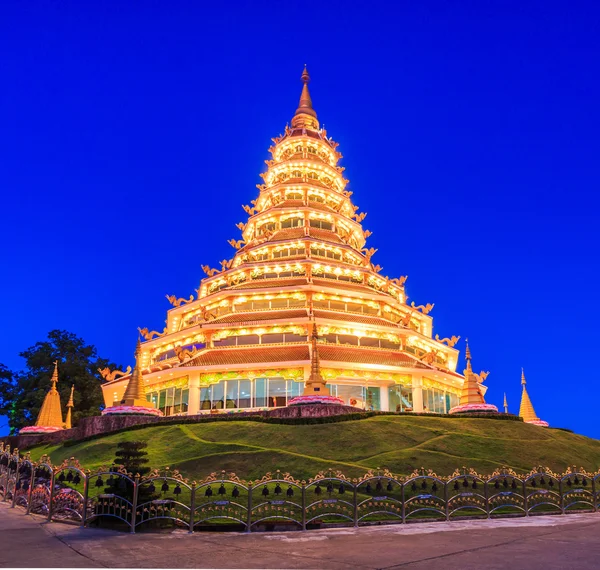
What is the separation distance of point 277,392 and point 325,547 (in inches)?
1138

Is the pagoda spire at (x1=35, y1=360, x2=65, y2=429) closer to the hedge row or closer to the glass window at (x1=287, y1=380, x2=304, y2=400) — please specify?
the hedge row

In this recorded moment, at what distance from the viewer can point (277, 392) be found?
41.9 meters

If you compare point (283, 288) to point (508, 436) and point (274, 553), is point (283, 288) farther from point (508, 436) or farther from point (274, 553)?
point (274, 553)

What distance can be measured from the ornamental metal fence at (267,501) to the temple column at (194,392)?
1914cm

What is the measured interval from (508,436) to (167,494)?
63.5 feet

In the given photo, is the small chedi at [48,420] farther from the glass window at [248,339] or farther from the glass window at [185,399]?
the glass window at [248,339]

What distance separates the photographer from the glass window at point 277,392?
4141 centimetres

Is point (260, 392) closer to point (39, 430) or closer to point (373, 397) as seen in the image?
point (373, 397)

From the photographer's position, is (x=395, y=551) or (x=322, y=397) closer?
(x=395, y=551)

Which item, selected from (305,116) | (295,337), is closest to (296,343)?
(295,337)

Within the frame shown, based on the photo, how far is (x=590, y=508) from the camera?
2217 centimetres

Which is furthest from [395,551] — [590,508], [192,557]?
[590,508]

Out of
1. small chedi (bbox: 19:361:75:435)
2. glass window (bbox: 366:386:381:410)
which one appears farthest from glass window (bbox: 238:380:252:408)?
small chedi (bbox: 19:361:75:435)

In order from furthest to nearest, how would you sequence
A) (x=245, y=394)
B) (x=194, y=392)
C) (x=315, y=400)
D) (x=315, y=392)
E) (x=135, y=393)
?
(x=194, y=392) → (x=245, y=394) → (x=135, y=393) → (x=315, y=392) → (x=315, y=400)
